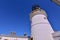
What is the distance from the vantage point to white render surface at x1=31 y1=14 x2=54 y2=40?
20839 mm

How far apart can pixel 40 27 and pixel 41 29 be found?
1.70 ft

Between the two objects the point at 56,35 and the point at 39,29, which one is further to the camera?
the point at 39,29

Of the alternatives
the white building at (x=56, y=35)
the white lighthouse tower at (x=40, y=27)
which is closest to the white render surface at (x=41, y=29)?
the white lighthouse tower at (x=40, y=27)

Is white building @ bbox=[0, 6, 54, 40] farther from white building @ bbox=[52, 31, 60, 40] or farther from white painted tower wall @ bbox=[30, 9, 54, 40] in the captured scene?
white building @ bbox=[52, 31, 60, 40]

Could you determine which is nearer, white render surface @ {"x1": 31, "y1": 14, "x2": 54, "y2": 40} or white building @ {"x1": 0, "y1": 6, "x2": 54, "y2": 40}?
white render surface @ {"x1": 31, "y1": 14, "x2": 54, "y2": 40}

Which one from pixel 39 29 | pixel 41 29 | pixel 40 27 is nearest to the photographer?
pixel 41 29

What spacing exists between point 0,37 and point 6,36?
129cm

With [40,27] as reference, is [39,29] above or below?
below

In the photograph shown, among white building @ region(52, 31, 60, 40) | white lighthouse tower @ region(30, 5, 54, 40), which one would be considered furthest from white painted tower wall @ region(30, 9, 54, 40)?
white building @ region(52, 31, 60, 40)

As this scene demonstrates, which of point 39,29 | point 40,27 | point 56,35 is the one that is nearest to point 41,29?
point 39,29

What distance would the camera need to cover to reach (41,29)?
70.7 ft

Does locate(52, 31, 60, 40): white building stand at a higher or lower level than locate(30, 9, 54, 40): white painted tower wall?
lower

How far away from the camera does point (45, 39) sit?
2044cm

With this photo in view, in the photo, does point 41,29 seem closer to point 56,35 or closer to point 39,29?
point 39,29
